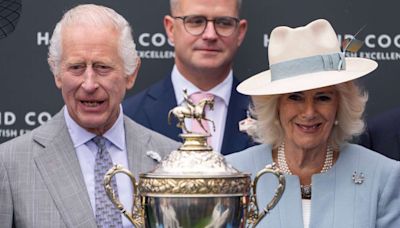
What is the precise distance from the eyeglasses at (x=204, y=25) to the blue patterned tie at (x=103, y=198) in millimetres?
1176

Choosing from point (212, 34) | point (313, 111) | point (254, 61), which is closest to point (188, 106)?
point (313, 111)

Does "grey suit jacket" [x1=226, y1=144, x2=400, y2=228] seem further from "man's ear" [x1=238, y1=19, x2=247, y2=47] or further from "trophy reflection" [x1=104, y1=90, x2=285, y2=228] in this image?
"man's ear" [x1=238, y1=19, x2=247, y2=47]

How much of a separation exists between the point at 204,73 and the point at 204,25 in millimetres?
243

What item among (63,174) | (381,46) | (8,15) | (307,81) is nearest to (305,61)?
(307,81)

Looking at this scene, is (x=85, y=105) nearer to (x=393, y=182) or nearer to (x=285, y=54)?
(x=285, y=54)

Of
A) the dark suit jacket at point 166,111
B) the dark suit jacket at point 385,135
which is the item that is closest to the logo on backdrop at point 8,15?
the dark suit jacket at point 166,111

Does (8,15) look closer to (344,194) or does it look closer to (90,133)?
(90,133)

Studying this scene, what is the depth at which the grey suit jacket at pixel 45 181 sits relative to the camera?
16.1 feet

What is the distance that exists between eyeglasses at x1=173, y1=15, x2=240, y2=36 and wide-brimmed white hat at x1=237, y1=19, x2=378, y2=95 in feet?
3.67

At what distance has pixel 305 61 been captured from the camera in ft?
16.4

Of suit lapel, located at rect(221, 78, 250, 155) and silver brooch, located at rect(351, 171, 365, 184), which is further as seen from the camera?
suit lapel, located at rect(221, 78, 250, 155)

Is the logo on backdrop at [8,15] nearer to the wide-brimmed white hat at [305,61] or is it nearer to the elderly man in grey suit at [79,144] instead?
the elderly man in grey suit at [79,144]

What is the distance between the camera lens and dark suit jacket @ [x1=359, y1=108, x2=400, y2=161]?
19.5ft

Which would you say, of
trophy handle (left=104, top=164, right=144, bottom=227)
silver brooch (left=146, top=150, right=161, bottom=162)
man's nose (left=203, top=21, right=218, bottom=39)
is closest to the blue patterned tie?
silver brooch (left=146, top=150, right=161, bottom=162)
